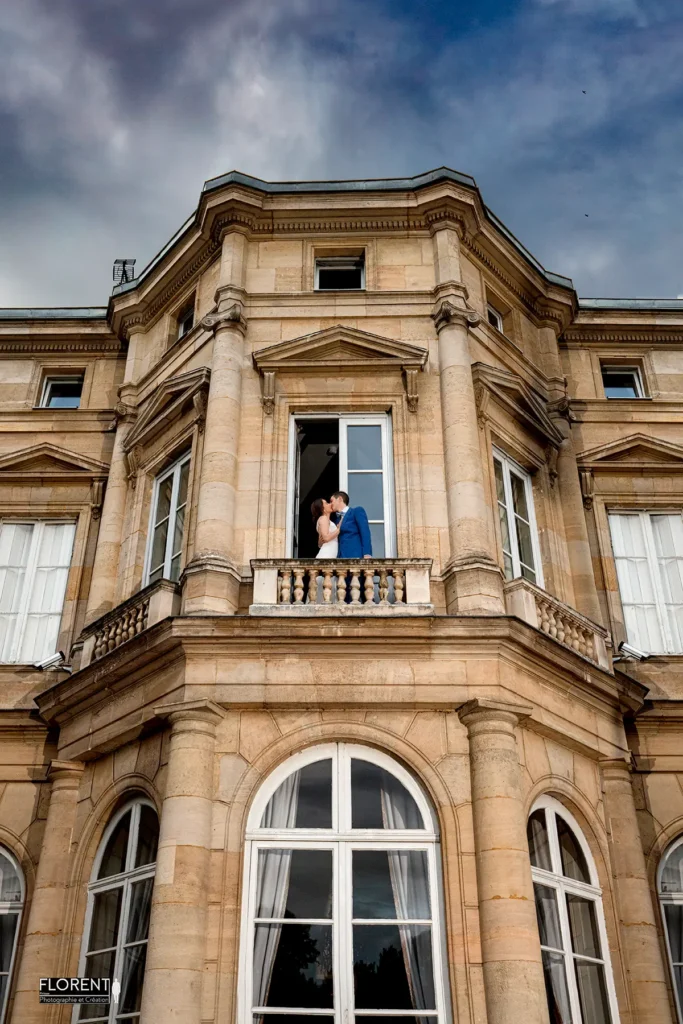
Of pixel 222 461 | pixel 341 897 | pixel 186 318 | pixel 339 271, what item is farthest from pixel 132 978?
pixel 339 271

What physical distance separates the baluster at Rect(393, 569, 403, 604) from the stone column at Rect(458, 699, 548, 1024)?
150 centimetres

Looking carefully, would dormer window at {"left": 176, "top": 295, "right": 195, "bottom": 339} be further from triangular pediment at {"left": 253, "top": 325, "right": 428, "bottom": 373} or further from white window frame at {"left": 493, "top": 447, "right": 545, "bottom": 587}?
white window frame at {"left": 493, "top": 447, "right": 545, "bottom": 587}

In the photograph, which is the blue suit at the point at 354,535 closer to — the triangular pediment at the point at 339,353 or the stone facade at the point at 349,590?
the stone facade at the point at 349,590

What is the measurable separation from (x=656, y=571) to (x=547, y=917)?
6.61 meters

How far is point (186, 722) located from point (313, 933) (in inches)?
101

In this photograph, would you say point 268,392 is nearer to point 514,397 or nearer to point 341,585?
point 341,585

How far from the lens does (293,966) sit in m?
9.66

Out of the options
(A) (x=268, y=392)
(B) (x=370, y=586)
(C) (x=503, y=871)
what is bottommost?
(C) (x=503, y=871)

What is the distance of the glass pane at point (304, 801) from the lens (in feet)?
34.2

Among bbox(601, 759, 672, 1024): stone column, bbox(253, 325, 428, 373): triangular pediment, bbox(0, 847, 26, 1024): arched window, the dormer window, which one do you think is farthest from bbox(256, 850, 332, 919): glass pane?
the dormer window

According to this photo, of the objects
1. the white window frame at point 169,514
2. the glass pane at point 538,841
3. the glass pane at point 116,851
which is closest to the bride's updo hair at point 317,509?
the white window frame at point 169,514

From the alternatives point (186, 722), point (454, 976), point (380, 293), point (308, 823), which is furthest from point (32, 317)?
point (454, 976)

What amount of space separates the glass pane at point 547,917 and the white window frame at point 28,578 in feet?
27.0

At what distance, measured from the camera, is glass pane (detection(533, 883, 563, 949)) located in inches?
413
